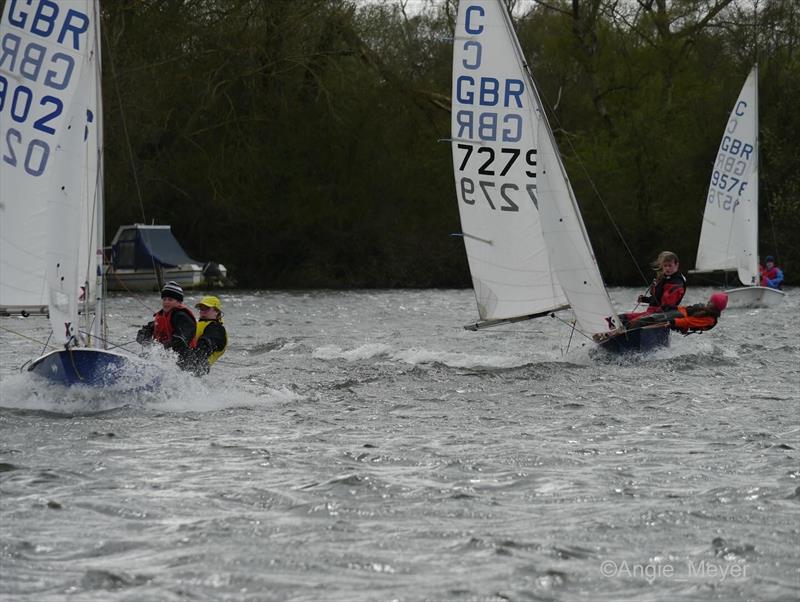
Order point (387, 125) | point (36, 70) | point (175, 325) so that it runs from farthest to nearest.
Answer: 1. point (387, 125)
2. point (175, 325)
3. point (36, 70)

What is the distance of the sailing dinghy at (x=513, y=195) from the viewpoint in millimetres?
14867

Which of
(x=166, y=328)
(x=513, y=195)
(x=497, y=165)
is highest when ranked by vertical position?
(x=497, y=165)

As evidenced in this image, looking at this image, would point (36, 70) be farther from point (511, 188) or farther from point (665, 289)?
point (665, 289)

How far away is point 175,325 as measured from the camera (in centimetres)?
1177

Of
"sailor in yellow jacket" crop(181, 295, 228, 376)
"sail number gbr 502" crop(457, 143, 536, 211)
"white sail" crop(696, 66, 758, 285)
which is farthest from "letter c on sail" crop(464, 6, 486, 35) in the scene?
"white sail" crop(696, 66, 758, 285)

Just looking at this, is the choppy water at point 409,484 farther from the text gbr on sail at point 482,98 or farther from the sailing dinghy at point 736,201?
the sailing dinghy at point 736,201

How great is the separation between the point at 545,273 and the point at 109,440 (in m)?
7.02

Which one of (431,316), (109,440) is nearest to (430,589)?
(109,440)

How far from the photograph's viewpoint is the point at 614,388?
12.9 meters

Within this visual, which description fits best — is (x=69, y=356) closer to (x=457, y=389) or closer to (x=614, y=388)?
(x=457, y=389)

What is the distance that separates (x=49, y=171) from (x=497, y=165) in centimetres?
564

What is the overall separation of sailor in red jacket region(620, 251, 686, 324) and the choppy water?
0.78 m

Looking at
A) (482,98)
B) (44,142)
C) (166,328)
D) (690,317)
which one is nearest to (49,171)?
(44,142)

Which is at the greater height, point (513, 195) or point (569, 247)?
point (513, 195)
